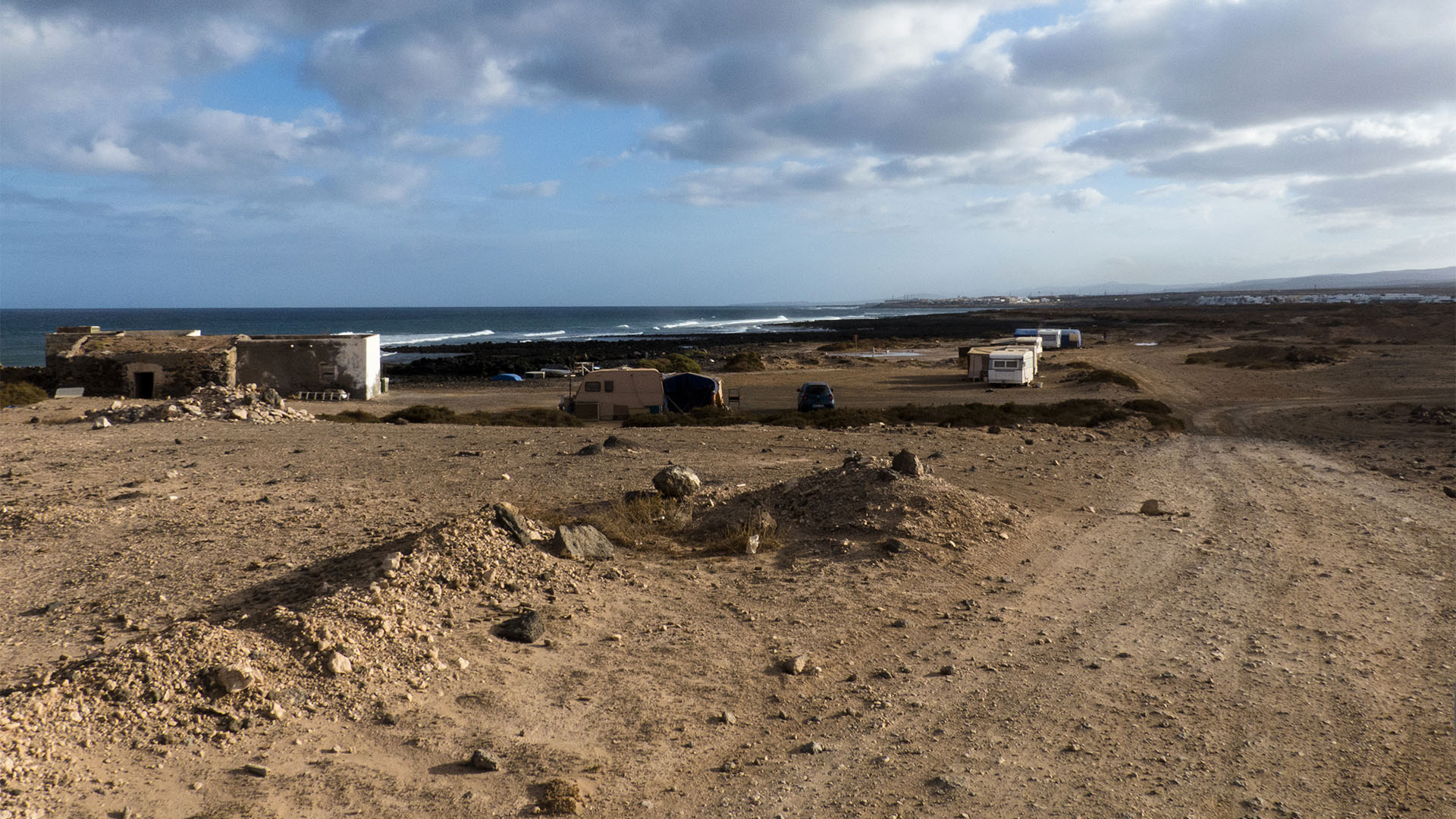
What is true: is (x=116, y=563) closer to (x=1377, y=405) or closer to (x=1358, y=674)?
(x=1358, y=674)

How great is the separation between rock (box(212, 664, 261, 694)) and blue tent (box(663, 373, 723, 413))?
23103 millimetres

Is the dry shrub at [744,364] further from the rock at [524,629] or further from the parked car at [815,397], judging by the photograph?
the rock at [524,629]

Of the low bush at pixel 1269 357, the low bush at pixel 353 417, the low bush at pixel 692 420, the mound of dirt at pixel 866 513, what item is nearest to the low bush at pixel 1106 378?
the low bush at pixel 1269 357

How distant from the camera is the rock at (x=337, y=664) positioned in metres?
5.82

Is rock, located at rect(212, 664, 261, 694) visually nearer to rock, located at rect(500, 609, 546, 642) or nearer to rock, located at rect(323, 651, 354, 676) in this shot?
rock, located at rect(323, 651, 354, 676)

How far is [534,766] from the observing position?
5.11 m

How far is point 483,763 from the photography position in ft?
16.5

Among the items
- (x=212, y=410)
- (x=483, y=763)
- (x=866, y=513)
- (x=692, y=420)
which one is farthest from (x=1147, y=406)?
(x=483, y=763)

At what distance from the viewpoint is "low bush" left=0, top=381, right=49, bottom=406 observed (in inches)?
1018

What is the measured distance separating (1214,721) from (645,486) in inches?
323

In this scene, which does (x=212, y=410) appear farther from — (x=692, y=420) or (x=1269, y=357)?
(x=1269, y=357)

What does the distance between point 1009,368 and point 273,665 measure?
1484 inches

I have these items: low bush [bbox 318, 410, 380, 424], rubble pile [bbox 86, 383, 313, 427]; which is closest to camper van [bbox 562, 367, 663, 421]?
low bush [bbox 318, 410, 380, 424]

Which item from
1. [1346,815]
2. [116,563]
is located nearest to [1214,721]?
[1346,815]
